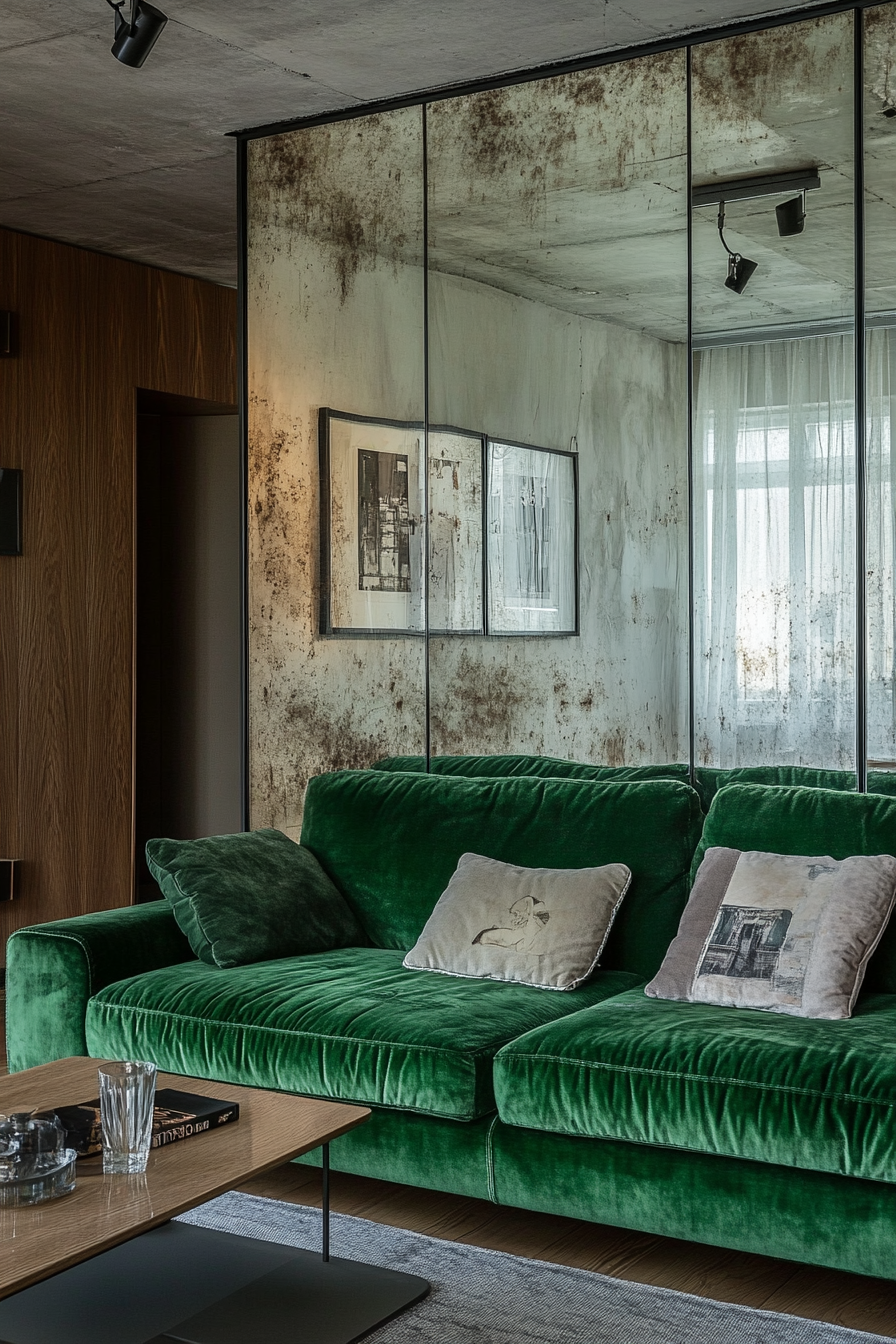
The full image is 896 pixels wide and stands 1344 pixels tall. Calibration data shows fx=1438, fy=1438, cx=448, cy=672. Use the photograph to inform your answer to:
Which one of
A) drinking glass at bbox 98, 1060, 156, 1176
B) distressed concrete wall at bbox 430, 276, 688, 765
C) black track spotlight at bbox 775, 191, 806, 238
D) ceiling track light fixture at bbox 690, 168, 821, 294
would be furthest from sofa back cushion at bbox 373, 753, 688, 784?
drinking glass at bbox 98, 1060, 156, 1176

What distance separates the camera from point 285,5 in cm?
367

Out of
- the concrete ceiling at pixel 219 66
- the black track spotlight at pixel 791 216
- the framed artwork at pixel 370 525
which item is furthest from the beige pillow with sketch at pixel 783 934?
the concrete ceiling at pixel 219 66

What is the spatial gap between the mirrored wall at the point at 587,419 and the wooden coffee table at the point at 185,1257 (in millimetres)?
1737

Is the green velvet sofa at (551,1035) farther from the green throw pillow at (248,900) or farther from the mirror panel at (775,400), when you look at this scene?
the mirror panel at (775,400)

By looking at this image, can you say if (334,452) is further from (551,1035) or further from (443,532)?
(551,1035)

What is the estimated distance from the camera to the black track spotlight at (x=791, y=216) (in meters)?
3.69

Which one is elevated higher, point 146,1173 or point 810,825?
point 810,825

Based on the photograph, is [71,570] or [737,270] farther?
[71,570]

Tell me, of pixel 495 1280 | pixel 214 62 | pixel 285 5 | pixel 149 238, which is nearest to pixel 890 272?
pixel 285 5

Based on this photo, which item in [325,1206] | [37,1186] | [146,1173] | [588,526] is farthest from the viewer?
[588,526]

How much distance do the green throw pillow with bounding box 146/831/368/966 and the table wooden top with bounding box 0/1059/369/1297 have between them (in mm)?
807

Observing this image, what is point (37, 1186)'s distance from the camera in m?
A: 2.05

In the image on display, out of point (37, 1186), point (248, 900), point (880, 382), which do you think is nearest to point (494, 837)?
point (248, 900)

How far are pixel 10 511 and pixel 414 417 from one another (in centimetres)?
209
